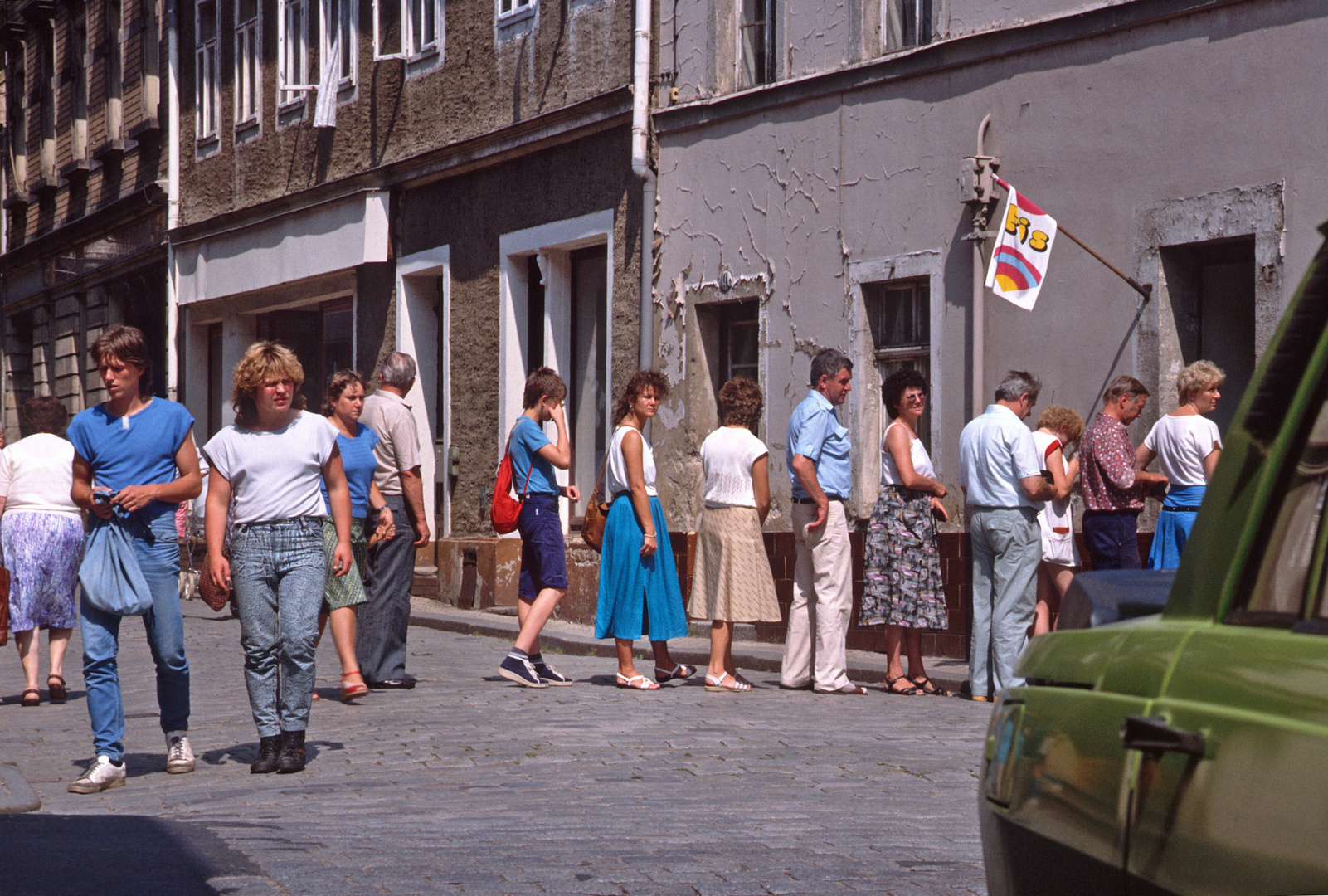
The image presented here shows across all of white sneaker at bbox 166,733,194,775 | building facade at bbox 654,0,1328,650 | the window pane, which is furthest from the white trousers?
the window pane

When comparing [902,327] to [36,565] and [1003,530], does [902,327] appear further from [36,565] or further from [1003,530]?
[36,565]

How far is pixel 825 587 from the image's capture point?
10.8m

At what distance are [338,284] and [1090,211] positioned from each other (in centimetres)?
1174

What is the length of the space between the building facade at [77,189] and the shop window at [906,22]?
14741 mm

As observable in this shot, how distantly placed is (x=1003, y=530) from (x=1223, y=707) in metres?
8.56

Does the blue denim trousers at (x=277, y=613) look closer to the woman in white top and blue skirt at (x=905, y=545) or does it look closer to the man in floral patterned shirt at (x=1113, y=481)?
the woman in white top and blue skirt at (x=905, y=545)

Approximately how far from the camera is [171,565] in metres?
7.71

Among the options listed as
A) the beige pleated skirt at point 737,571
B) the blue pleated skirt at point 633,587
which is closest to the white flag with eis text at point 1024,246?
the beige pleated skirt at point 737,571

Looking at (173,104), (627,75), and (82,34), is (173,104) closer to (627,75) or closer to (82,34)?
(82,34)

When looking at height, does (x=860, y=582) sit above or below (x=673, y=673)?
above

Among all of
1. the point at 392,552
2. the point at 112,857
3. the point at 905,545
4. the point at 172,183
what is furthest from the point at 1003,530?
the point at 172,183

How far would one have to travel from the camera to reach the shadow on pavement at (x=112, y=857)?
529 centimetres

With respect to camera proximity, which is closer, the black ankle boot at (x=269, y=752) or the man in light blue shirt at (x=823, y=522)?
the black ankle boot at (x=269, y=752)

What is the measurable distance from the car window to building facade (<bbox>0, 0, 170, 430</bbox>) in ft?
83.9
